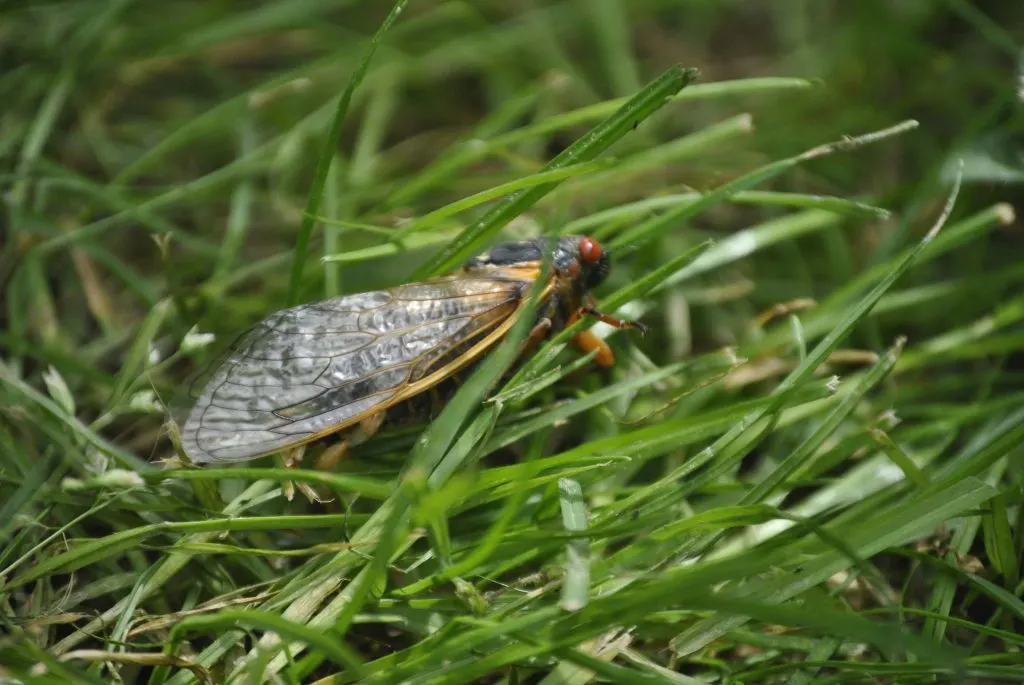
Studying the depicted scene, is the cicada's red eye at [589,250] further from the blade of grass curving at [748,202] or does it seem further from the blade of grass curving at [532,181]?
the blade of grass curving at [532,181]

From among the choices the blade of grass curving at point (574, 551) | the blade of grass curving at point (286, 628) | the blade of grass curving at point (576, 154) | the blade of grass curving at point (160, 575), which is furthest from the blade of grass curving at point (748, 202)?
the blade of grass curving at point (286, 628)

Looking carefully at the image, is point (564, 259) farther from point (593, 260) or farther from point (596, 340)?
point (596, 340)

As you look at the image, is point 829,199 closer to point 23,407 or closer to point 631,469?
point 631,469

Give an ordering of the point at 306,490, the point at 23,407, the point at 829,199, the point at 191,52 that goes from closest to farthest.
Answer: the point at 306,490
the point at 23,407
the point at 829,199
the point at 191,52

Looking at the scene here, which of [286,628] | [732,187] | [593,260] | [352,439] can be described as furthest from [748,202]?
[286,628]

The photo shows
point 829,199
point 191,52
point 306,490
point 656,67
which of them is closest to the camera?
point 306,490

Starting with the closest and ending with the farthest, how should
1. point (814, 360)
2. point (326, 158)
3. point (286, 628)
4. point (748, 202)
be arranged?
point (286, 628)
point (814, 360)
point (326, 158)
point (748, 202)

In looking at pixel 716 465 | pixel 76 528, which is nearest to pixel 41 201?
pixel 76 528
